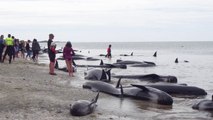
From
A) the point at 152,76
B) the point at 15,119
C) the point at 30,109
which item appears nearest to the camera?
the point at 15,119

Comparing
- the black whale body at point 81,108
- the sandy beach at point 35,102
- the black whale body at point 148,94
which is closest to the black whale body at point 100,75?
the black whale body at point 148,94

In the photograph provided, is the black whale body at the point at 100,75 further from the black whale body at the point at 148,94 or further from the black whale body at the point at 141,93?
the black whale body at the point at 148,94

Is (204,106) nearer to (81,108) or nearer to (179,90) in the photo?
(179,90)

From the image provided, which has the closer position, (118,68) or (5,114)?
(5,114)

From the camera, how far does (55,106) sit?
11453 mm

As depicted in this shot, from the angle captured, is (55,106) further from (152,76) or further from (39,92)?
(152,76)

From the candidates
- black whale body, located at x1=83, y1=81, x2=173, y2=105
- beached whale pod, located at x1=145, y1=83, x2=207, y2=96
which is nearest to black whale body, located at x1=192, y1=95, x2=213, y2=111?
black whale body, located at x1=83, y1=81, x2=173, y2=105

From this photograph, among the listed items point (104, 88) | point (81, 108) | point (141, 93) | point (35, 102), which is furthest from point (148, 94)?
point (35, 102)

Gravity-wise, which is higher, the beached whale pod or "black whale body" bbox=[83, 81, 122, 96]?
"black whale body" bbox=[83, 81, 122, 96]

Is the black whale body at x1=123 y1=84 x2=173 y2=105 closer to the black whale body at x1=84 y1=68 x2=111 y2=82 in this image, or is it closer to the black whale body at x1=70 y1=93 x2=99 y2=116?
the black whale body at x1=70 y1=93 x2=99 y2=116

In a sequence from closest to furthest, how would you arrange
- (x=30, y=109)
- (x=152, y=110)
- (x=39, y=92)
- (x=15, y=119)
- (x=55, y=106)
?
(x=15, y=119) → (x=30, y=109) → (x=55, y=106) → (x=152, y=110) → (x=39, y=92)

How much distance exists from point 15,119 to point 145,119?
3.66 m

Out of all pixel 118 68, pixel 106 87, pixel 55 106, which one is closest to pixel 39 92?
pixel 55 106

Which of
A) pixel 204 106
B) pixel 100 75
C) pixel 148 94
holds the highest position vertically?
pixel 100 75
